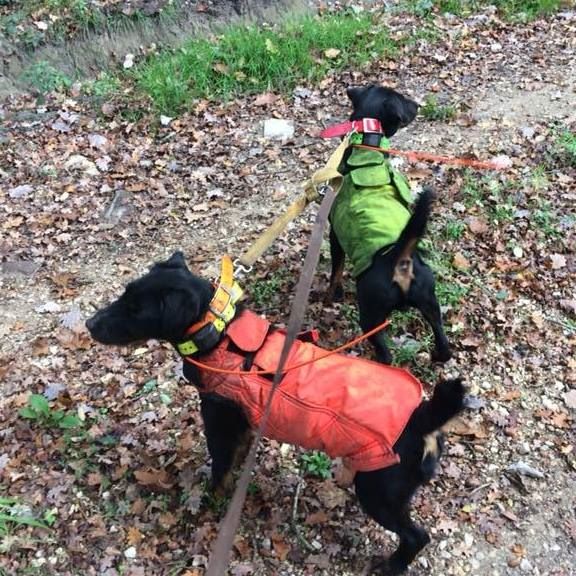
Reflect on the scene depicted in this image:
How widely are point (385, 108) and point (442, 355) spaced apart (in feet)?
6.34

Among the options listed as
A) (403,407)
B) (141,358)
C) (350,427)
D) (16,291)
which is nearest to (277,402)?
(350,427)

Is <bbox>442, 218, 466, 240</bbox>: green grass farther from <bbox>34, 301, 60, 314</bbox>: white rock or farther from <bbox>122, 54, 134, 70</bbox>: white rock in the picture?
<bbox>122, 54, 134, 70</bbox>: white rock

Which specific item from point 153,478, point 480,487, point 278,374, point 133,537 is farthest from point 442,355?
point 133,537

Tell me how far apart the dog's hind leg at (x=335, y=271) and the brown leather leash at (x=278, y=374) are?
92 cm

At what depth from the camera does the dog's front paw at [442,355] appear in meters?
4.69

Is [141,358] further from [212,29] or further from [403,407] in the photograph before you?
[212,29]

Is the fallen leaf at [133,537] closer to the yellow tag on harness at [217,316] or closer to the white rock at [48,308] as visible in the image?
the yellow tag on harness at [217,316]

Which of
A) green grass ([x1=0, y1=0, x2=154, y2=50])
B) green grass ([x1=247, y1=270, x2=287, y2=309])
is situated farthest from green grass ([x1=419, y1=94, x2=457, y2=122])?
green grass ([x1=0, y1=0, x2=154, y2=50])

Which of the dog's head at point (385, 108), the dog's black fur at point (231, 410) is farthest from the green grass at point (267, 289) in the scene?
the dog's black fur at point (231, 410)

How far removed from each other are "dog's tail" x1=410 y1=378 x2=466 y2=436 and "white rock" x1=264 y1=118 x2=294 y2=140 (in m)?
4.93

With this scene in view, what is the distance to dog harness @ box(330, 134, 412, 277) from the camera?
427 centimetres

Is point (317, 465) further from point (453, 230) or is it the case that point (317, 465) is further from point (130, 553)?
point (453, 230)

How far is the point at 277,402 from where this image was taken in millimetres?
3270

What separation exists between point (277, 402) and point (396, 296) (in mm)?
1331
